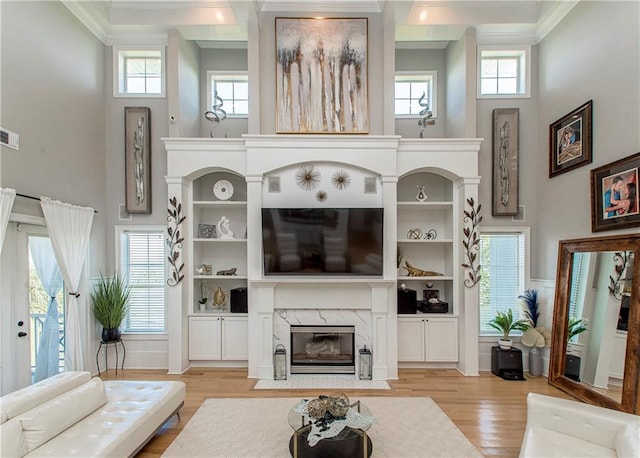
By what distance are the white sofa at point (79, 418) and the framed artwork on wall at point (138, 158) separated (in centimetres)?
282

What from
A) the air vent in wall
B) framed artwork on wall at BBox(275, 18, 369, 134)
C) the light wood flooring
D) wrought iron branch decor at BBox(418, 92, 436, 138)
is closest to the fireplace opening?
the light wood flooring

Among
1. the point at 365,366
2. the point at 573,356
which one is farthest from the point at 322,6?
the point at 573,356

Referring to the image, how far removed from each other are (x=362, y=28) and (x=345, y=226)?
2.84 m

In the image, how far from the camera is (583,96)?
14.5 ft

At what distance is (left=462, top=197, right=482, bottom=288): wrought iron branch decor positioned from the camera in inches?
203

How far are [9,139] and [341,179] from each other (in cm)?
373

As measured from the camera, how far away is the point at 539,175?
17.7ft

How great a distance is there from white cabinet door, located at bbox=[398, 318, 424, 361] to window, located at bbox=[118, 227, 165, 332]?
138 inches

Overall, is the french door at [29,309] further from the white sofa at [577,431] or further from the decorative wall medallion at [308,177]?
the white sofa at [577,431]

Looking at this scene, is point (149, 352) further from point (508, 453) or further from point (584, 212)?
point (584, 212)

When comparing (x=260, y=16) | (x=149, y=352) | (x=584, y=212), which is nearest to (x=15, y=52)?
(x=260, y=16)

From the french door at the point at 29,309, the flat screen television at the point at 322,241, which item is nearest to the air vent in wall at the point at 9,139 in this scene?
the french door at the point at 29,309

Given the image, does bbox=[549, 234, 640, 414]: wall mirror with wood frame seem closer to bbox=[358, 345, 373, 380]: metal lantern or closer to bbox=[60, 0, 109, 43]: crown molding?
bbox=[358, 345, 373, 380]: metal lantern

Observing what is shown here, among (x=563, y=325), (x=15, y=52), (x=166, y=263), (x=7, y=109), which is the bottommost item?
(x=563, y=325)
